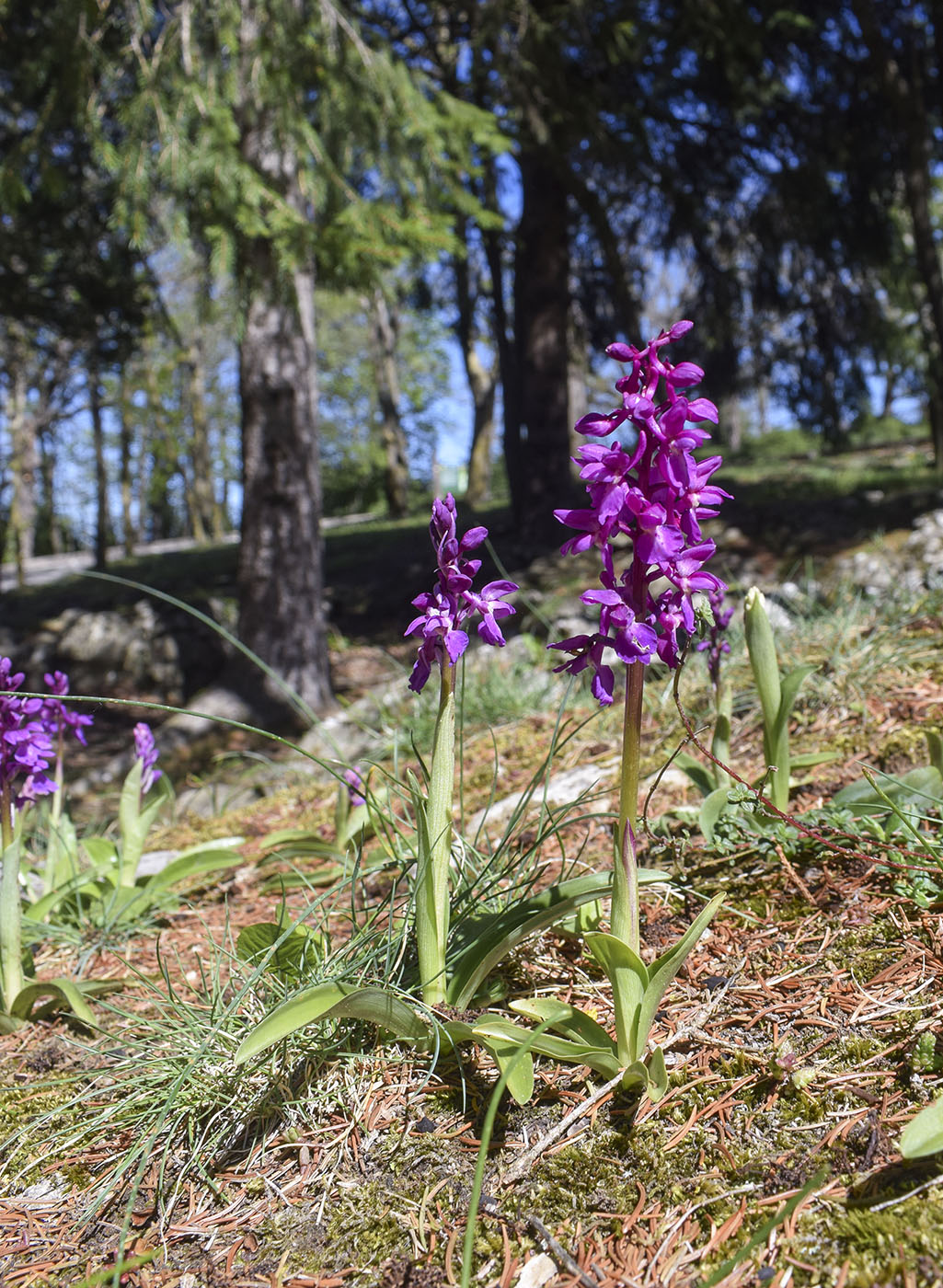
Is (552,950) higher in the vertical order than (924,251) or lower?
lower

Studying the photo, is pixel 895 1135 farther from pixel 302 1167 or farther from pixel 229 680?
pixel 229 680

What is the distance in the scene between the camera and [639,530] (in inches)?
46.0

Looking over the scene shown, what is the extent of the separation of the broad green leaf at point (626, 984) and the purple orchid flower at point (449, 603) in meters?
0.48

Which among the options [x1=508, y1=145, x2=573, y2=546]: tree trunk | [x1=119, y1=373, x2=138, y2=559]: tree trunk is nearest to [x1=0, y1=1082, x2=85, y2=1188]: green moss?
[x1=508, y1=145, x2=573, y2=546]: tree trunk

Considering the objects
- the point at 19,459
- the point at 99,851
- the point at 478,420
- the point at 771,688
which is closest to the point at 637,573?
the point at 771,688

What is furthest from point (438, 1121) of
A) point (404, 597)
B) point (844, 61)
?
point (844, 61)

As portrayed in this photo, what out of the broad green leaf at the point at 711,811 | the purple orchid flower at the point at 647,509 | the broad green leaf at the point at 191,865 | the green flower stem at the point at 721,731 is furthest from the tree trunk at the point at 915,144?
the broad green leaf at the point at 191,865

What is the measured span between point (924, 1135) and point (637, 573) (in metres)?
0.79

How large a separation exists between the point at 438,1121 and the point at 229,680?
4268 millimetres

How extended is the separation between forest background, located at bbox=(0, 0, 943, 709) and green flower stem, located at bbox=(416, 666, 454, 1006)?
141cm

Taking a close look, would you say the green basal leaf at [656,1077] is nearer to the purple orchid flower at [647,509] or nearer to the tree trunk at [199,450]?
the purple orchid flower at [647,509]

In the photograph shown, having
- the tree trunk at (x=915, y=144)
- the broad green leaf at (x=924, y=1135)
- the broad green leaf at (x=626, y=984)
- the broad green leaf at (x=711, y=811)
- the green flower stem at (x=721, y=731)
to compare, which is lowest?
Result: the broad green leaf at (x=924, y=1135)

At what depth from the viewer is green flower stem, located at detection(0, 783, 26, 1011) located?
1689 millimetres

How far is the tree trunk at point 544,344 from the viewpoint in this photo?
8195 millimetres
